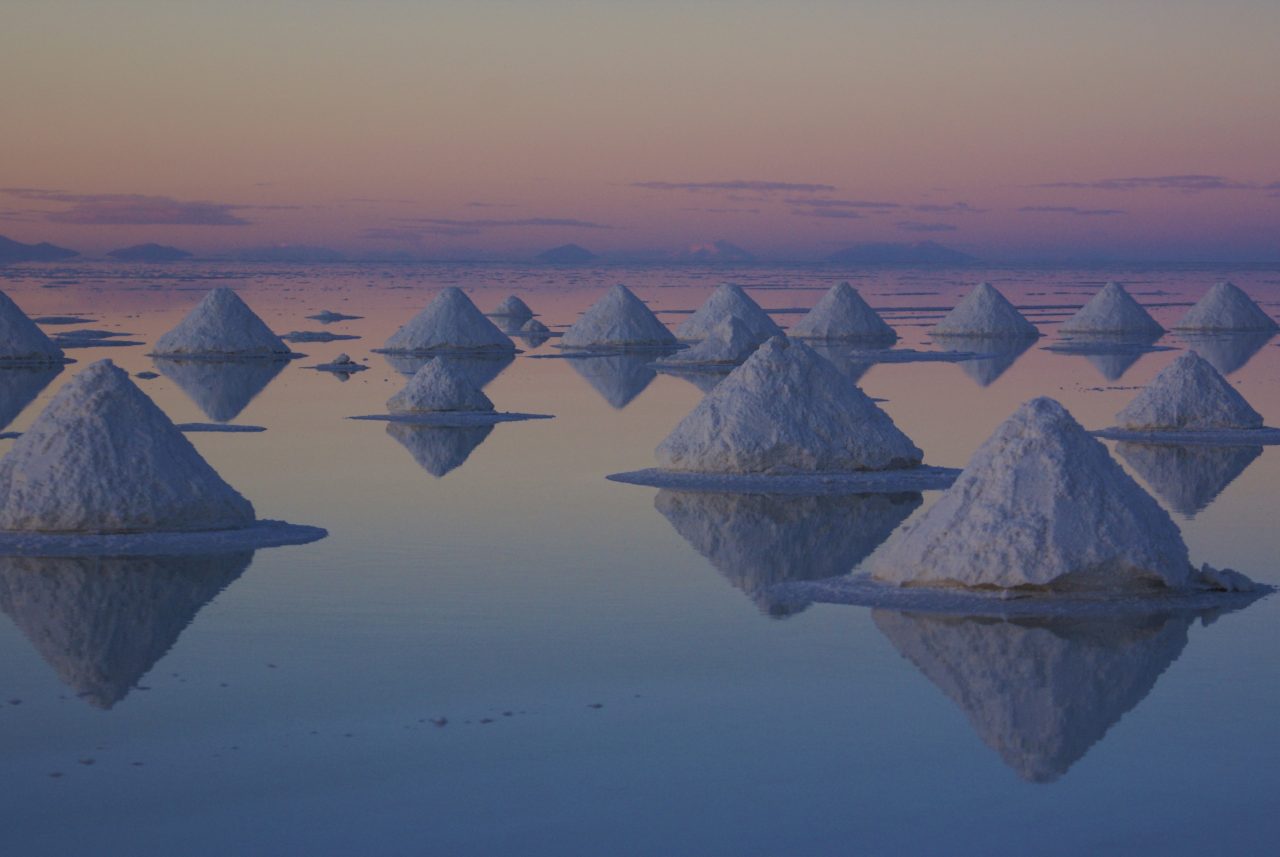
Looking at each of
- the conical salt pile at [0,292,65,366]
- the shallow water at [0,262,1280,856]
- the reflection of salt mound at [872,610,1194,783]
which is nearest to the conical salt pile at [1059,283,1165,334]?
the conical salt pile at [0,292,65,366]

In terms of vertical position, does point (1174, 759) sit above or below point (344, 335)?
above

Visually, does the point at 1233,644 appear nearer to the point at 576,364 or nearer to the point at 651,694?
the point at 651,694

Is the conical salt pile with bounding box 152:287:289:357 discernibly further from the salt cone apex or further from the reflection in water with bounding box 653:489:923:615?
the salt cone apex

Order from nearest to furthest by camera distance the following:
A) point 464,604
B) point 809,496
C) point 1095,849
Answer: point 1095,849 < point 464,604 < point 809,496

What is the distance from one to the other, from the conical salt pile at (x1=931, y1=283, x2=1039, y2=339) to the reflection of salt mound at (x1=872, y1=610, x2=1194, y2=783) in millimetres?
40953

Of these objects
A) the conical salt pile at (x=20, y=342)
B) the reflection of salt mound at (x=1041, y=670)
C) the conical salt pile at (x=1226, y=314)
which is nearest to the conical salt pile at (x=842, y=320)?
the conical salt pile at (x=1226, y=314)

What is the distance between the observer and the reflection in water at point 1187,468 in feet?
60.6

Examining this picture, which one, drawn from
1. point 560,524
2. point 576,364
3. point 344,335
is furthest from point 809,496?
point 344,335

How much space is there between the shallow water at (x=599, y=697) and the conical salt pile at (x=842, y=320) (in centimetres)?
3184

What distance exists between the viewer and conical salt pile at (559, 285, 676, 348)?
152 feet

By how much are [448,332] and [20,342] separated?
9.54 metres

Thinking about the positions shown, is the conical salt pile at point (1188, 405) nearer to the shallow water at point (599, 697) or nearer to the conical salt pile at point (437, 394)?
the shallow water at point (599, 697)

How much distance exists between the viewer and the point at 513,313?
219 ft

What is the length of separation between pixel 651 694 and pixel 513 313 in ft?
186
